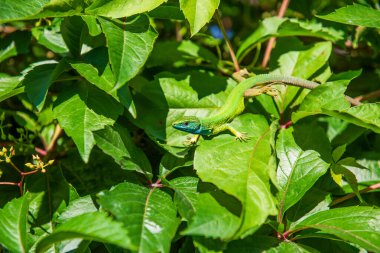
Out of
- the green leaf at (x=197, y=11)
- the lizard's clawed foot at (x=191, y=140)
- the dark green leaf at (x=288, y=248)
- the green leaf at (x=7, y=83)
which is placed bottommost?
the dark green leaf at (x=288, y=248)

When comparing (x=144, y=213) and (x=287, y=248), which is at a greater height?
(x=144, y=213)

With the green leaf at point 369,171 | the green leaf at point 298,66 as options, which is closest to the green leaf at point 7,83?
the green leaf at point 298,66

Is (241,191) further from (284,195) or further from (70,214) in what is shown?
(70,214)

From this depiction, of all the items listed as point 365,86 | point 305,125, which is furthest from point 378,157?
point 365,86

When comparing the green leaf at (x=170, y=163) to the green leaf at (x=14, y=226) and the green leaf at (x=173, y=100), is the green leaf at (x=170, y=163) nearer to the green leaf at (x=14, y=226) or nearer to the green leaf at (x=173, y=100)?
the green leaf at (x=173, y=100)

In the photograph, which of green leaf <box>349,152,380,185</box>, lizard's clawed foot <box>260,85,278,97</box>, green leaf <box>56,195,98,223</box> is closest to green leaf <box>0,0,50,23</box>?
green leaf <box>56,195,98,223</box>

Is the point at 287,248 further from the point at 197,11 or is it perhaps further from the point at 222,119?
the point at 197,11

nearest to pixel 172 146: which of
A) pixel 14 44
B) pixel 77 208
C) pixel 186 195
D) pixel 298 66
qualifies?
pixel 186 195
